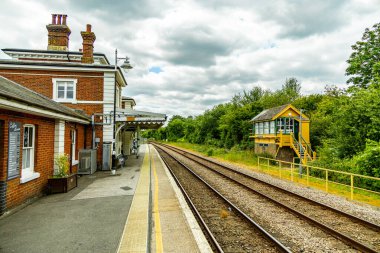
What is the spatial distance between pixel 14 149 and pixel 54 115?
76.7 inches

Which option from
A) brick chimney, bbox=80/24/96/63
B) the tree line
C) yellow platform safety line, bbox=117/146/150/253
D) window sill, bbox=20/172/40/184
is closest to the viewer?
yellow platform safety line, bbox=117/146/150/253

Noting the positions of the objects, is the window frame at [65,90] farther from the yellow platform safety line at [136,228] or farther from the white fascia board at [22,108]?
the yellow platform safety line at [136,228]

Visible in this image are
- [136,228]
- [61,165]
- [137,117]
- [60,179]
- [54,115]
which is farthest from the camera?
[137,117]

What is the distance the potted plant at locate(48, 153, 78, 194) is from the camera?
29.0ft

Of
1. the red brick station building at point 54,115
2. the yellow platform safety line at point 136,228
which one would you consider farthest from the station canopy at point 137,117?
the yellow platform safety line at point 136,228

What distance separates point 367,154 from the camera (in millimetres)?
10992

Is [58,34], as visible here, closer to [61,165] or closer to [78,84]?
[78,84]

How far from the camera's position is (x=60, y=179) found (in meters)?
8.95

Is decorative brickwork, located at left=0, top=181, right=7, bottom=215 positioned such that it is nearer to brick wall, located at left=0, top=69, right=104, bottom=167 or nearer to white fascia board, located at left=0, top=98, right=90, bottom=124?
white fascia board, located at left=0, top=98, right=90, bottom=124

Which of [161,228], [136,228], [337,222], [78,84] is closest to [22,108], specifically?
[136,228]

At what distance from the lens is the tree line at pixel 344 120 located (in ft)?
43.3

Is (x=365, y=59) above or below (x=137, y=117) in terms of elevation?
above

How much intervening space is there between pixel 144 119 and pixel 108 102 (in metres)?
2.60

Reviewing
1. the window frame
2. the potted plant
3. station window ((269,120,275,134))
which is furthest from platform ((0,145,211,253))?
station window ((269,120,275,134))
